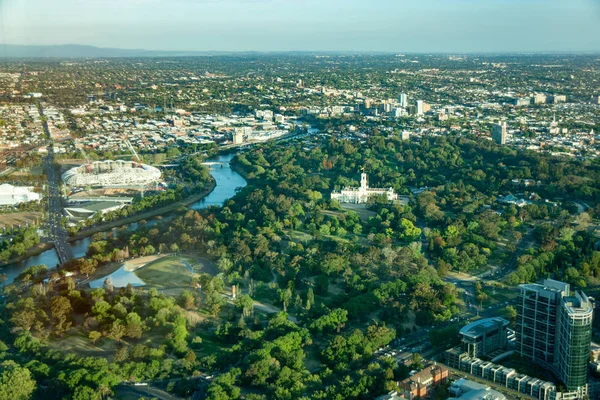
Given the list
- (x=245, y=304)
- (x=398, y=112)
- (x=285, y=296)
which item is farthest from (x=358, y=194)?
(x=398, y=112)

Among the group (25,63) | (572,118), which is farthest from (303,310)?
(572,118)

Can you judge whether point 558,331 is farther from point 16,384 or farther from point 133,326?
point 16,384

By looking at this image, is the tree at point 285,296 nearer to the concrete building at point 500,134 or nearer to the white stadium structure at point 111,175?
the white stadium structure at point 111,175

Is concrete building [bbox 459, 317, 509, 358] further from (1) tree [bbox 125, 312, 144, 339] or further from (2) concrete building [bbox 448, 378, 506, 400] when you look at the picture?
(1) tree [bbox 125, 312, 144, 339]

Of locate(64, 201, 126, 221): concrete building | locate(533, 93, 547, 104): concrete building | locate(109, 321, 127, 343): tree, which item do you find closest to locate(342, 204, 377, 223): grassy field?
locate(64, 201, 126, 221): concrete building

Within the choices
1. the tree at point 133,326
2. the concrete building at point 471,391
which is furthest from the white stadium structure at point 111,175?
the concrete building at point 471,391

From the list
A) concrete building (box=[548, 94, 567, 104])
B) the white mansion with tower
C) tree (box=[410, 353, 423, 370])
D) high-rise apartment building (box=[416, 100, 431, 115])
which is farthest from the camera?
concrete building (box=[548, 94, 567, 104])
